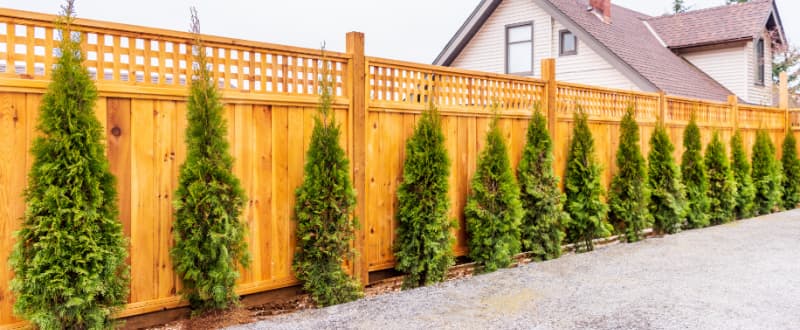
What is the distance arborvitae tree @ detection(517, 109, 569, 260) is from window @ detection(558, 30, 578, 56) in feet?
28.8

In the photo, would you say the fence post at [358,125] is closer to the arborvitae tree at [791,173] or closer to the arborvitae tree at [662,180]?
the arborvitae tree at [662,180]

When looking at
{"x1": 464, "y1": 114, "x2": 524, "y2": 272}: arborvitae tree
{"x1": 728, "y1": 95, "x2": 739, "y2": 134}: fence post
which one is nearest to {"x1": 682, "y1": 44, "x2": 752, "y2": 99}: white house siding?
{"x1": 728, "y1": 95, "x2": 739, "y2": 134}: fence post

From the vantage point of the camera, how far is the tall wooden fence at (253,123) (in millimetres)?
3131

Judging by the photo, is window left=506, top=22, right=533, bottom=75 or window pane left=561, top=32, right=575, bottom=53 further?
window left=506, top=22, right=533, bottom=75

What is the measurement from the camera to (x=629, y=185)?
22.9 ft

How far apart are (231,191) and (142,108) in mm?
718

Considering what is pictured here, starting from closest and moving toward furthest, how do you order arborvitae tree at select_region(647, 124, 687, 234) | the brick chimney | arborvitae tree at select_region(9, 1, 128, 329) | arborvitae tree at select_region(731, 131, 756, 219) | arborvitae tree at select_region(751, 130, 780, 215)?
arborvitae tree at select_region(9, 1, 128, 329)
arborvitae tree at select_region(647, 124, 687, 234)
arborvitae tree at select_region(731, 131, 756, 219)
arborvitae tree at select_region(751, 130, 780, 215)
the brick chimney

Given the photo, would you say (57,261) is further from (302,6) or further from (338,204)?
(302,6)

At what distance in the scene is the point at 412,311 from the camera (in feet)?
13.4

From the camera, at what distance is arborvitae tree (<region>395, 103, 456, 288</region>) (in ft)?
15.9

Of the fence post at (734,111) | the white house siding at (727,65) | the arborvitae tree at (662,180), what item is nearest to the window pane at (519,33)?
the white house siding at (727,65)

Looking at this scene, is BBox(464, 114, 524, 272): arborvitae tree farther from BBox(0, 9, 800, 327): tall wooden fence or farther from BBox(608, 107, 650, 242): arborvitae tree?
BBox(608, 107, 650, 242): arborvitae tree

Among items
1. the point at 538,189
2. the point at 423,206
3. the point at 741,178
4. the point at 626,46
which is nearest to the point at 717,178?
the point at 741,178

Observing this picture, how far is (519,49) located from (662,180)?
795 centimetres
